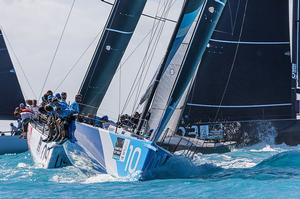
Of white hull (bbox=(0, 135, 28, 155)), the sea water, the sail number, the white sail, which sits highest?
the white sail

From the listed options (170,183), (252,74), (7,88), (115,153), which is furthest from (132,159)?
(7,88)

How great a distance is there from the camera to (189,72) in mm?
10578

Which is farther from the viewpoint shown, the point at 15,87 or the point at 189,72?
the point at 15,87

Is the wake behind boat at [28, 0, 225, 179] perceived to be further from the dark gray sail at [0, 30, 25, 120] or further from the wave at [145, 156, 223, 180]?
the dark gray sail at [0, 30, 25, 120]

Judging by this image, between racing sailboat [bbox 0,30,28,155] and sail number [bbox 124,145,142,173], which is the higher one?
racing sailboat [bbox 0,30,28,155]

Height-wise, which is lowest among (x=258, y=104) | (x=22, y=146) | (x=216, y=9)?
(x=22, y=146)

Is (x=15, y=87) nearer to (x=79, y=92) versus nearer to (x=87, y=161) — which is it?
(x=79, y=92)

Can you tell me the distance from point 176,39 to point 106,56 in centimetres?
484

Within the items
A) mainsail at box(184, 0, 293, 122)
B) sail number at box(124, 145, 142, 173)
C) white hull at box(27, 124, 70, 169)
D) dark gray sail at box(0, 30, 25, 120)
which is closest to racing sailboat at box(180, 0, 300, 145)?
mainsail at box(184, 0, 293, 122)

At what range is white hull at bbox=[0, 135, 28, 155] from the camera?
21.1 metres

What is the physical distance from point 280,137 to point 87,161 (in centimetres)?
1082

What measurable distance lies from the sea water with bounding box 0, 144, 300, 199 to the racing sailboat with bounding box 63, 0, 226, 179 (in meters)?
0.24

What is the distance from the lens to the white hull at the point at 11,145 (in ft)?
69.2

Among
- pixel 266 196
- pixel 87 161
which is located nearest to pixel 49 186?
pixel 87 161
